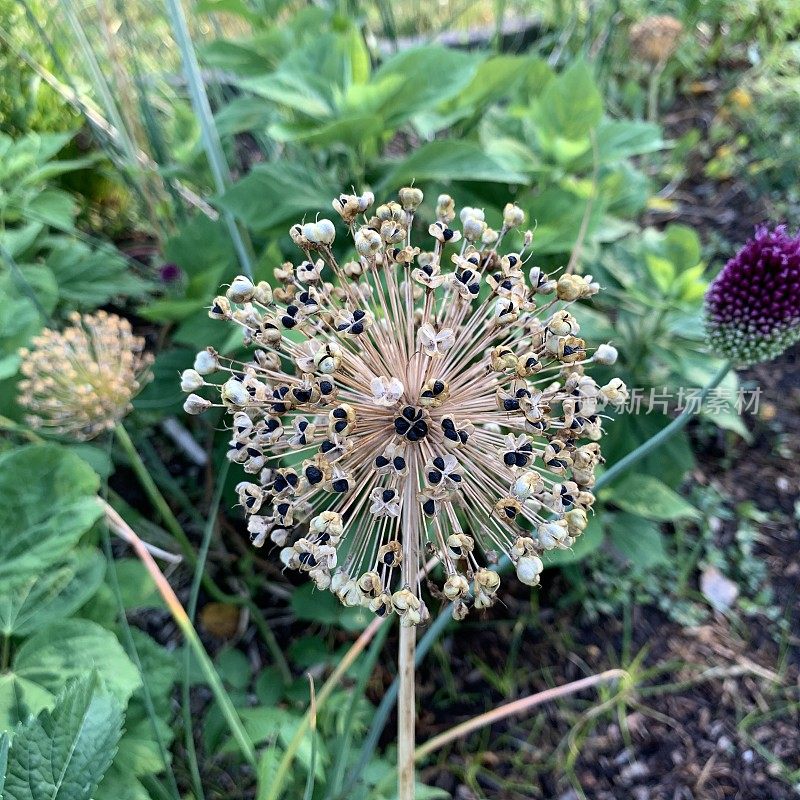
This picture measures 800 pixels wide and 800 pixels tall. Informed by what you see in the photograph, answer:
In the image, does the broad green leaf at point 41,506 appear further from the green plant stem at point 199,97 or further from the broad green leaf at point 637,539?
the broad green leaf at point 637,539

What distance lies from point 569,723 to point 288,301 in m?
1.25

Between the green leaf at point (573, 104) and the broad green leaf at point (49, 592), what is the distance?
1.33 meters

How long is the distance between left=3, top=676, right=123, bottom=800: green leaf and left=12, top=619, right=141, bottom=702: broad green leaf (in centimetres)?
15

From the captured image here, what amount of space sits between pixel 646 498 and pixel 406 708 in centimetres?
93

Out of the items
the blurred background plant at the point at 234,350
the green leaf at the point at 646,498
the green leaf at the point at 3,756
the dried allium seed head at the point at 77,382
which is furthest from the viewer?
the green leaf at the point at 646,498

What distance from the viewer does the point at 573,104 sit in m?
1.57

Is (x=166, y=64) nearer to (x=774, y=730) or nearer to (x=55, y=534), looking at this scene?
(x=55, y=534)

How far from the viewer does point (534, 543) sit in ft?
2.69

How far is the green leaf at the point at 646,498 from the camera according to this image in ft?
5.07

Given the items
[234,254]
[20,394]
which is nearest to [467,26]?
[234,254]

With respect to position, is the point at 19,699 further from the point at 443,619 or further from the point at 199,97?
the point at 199,97

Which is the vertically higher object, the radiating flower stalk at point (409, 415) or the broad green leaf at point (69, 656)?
the radiating flower stalk at point (409, 415)

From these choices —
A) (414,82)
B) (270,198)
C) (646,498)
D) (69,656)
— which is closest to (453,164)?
(414,82)

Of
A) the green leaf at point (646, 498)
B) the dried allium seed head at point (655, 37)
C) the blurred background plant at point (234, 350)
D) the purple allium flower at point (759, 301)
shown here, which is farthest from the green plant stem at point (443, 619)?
the dried allium seed head at point (655, 37)
